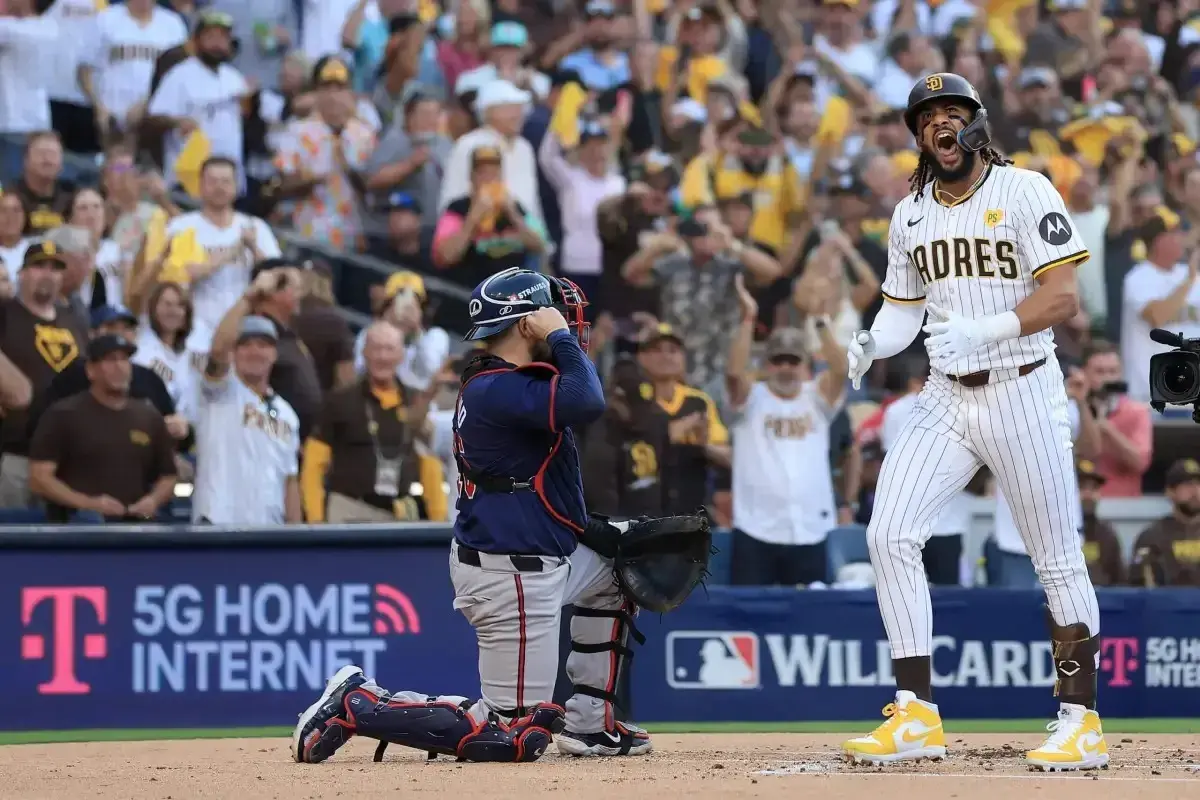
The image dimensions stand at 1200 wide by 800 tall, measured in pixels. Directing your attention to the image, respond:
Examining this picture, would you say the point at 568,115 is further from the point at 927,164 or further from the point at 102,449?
the point at 927,164

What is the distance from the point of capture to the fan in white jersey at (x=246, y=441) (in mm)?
9906

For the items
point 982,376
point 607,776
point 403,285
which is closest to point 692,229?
point 403,285

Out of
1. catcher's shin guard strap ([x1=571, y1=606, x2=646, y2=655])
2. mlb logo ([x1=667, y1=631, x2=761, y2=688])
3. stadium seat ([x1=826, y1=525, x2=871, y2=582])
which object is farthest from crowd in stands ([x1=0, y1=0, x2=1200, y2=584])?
catcher's shin guard strap ([x1=571, y1=606, x2=646, y2=655])

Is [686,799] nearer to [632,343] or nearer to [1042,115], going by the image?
[632,343]

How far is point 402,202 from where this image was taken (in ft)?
41.1

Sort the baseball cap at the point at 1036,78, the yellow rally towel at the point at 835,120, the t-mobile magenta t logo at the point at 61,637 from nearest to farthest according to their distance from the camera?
the t-mobile magenta t logo at the point at 61,637 < the yellow rally towel at the point at 835,120 < the baseball cap at the point at 1036,78

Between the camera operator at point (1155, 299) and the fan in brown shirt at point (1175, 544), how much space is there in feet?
6.55

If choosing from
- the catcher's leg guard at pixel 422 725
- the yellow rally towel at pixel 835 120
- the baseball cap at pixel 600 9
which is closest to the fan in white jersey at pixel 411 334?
the baseball cap at pixel 600 9

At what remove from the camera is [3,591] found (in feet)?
29.9

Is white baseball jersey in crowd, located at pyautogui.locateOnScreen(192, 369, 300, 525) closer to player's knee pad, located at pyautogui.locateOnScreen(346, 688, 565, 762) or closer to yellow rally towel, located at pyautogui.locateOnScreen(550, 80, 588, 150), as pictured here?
player's knee pad, located at pyautogui.locateOnScreen(346, 688, 565, 762)

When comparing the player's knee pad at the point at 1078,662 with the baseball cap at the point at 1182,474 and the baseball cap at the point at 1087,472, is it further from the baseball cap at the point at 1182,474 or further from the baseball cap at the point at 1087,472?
the baseball cap at the point at 1087,472

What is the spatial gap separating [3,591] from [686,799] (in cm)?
472

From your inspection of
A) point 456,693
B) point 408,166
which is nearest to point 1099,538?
point 456,693

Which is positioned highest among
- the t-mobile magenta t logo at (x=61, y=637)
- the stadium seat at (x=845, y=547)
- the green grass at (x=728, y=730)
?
the stadium seat at (x=845, y=547)
